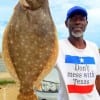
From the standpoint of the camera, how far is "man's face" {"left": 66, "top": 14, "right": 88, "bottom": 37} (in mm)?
4718

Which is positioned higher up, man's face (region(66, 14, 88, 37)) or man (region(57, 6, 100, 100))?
man's face (region(66, 14, 88, 37))

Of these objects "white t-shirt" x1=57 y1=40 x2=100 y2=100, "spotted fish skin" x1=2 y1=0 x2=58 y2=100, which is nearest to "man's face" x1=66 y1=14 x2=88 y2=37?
"white t-shirt" x1=57 y1=40 x2=100 y2=100

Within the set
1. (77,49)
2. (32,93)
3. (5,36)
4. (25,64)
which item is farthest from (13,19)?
(77,49)

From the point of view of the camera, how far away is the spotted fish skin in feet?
12.0

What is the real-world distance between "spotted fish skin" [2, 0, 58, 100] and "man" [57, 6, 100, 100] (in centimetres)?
A: 95

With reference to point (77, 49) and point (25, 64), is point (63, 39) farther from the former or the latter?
point (25, 64)

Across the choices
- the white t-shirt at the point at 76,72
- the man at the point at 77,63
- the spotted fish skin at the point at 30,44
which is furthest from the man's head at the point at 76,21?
the spotted fish skin at the point at 30,44

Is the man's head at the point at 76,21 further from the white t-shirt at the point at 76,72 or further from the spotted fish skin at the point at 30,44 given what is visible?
the spotted fish skin at the point at 30,44

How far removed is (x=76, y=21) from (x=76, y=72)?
22.6 inches

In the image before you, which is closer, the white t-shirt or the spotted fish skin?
the spotted fish skin

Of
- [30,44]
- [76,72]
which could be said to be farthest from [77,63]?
[30,44]

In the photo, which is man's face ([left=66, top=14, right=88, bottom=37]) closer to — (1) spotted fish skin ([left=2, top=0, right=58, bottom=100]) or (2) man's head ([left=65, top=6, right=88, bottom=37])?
(2) man's head ([left=65, top=6, right=88, bottom=37])

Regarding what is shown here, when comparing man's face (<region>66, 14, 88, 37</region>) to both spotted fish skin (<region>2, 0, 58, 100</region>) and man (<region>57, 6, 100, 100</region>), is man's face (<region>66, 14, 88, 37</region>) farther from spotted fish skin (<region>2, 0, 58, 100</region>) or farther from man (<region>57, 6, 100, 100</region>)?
spotted fish skin (<region>2, 0, 58, 100</region>)

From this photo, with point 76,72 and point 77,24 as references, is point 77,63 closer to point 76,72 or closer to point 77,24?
point 76,72
